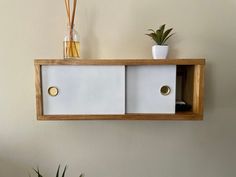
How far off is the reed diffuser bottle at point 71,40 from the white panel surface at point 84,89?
0.30 feet

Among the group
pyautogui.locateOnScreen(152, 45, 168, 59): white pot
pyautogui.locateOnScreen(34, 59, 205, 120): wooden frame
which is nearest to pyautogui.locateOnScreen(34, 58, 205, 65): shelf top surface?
pyautogui.locateOnScreen(34, 59, 205, 120): wooden frame

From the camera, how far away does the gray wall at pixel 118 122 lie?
931 mm

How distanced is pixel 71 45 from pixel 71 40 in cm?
2

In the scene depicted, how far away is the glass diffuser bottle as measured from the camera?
843 millimetres

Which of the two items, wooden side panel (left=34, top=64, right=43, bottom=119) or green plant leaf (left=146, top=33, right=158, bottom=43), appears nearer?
wooden side panel (left=34, top=64, right=43, bottom=119)

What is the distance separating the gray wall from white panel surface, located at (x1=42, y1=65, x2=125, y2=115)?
187 mm

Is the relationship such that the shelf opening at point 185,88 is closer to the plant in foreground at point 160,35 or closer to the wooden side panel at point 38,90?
the plant in foreground at point 160,35

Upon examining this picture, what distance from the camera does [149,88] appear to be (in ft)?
2.63

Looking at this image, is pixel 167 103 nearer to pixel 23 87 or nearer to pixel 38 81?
pixel 38 81

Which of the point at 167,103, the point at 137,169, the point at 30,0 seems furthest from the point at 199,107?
the point at 30,0

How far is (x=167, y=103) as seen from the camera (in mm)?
805

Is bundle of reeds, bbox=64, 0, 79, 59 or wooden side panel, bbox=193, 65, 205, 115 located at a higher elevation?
bundle of reeds, bbox=64, 0, 79, 59

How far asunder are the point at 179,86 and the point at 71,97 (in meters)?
0.48

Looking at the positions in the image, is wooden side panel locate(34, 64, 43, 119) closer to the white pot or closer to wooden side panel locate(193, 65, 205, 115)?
the white pot
